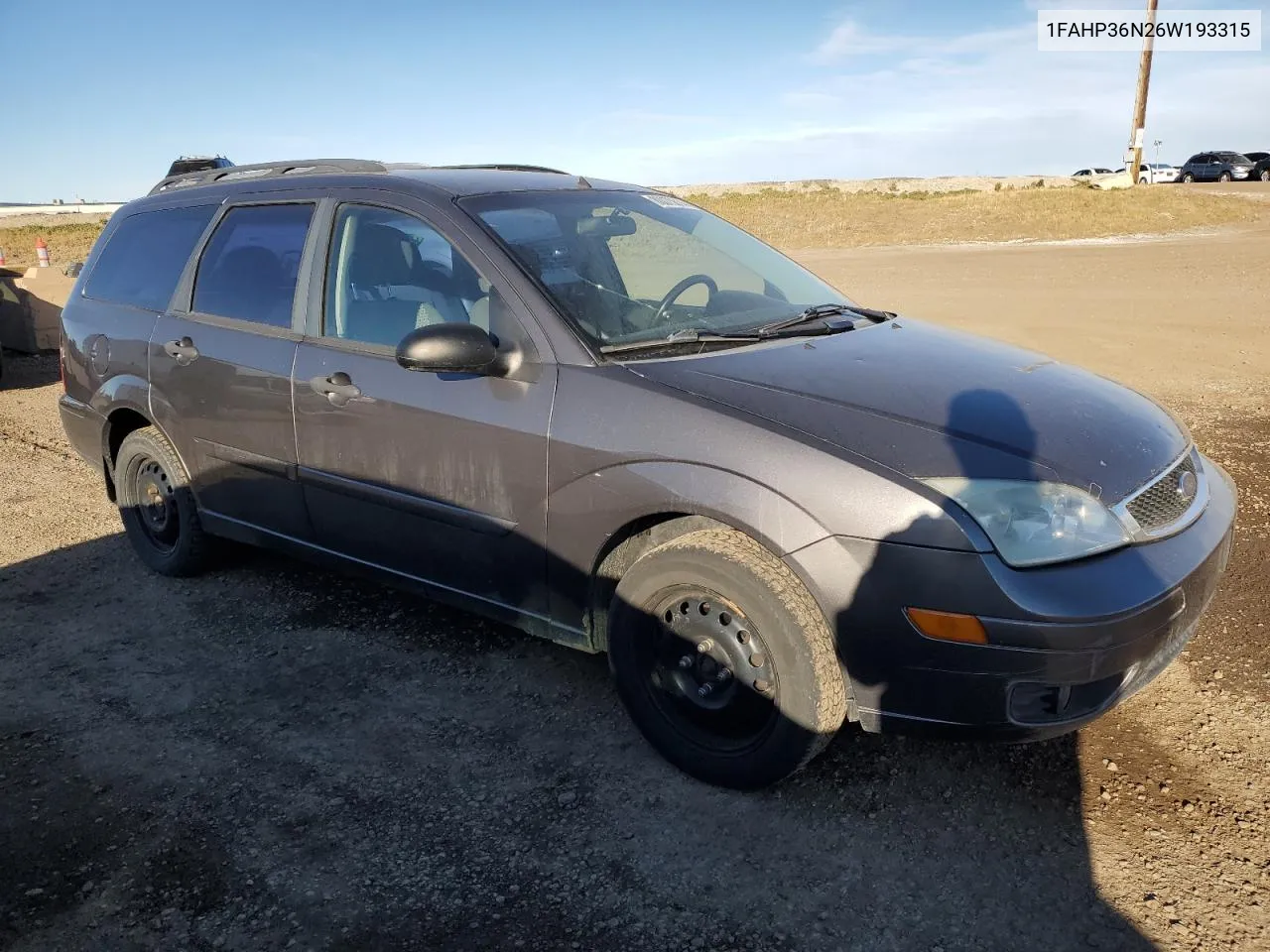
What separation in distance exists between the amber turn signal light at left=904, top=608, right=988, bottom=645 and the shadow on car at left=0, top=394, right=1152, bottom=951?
0.12m

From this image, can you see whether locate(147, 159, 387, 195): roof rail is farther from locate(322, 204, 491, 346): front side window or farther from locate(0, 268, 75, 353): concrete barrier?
locate(0, 268, 75, 353): concrete barrier

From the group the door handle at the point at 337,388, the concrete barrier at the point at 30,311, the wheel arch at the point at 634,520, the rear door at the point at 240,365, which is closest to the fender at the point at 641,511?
the wheel arch at the point at 634,520

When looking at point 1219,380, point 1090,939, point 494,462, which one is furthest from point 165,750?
point 1219,380

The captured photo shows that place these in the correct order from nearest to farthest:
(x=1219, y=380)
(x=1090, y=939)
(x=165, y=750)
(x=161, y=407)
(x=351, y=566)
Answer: (x=1090, y=939)
(x=165, y=750)
(x=351, y=566)
(x=161, y=407)
(x=1219, y=380)

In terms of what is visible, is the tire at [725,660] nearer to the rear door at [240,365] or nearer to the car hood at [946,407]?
the car hood at [946,407]

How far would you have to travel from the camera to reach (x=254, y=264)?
4246 millimetres

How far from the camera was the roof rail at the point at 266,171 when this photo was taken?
421cm

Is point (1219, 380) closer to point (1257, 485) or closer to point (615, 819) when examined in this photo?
point (1257, 485)

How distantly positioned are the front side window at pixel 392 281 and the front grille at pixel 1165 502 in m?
2.08

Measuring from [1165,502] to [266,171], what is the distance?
394cm

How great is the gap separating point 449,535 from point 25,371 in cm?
960

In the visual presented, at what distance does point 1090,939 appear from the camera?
242 cm

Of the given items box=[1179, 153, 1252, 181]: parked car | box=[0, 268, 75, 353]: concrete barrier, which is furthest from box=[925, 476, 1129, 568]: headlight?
box=[1179, 153, 1252, 181]: parked car

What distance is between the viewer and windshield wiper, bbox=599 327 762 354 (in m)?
3.25
